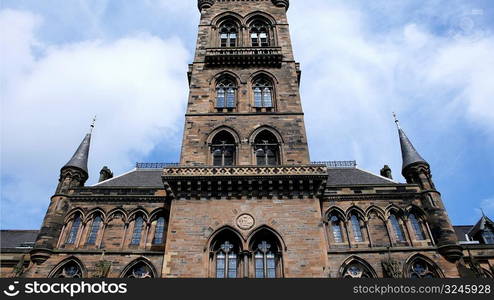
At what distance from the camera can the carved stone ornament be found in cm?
1712

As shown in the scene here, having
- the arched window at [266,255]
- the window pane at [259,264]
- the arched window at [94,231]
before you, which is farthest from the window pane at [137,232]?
the window pane at [259,264]

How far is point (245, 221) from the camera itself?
680 inches

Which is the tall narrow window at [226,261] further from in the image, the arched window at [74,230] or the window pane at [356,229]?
the arched window at [74,230]

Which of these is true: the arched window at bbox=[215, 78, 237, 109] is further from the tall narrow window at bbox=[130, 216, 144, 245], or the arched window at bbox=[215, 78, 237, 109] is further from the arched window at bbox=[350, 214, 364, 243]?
the arched window at bbox=[350, 214, 364, 243]

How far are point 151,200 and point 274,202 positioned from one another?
6.69 m

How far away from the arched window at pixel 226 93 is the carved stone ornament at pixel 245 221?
24.7ft

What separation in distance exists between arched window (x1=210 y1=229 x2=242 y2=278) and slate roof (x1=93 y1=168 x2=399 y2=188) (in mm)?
7490

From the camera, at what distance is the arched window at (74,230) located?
1889 centimetres

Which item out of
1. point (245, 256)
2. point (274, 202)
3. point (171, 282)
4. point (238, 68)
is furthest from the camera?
point (238, 68)

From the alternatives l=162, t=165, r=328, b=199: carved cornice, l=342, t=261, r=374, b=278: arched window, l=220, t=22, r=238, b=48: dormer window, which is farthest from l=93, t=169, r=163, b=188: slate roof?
l=342, t=261, r=374, b=278: arched window

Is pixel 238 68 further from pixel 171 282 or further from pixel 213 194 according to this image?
pixel 171 282

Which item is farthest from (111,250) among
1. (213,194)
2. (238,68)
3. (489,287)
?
(489,287)

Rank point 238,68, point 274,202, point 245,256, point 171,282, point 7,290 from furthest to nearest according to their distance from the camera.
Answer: point 238,68, point 274,202, point 245,256, point 171,282, point 7,290

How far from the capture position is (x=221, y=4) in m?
29.4
